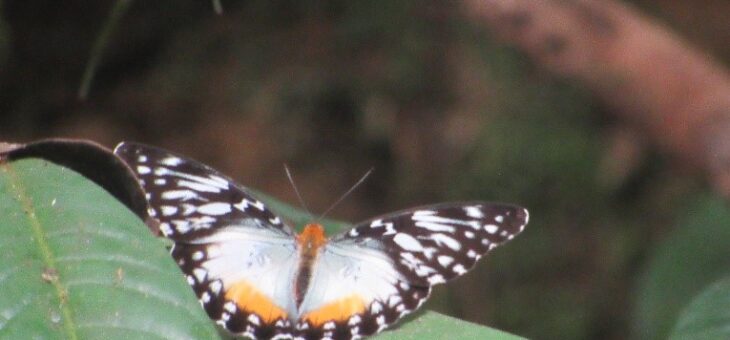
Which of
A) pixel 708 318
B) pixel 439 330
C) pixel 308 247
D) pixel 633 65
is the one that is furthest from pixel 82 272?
pixel 633 65

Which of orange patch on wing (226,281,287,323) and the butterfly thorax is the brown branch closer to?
the butterfly thorax

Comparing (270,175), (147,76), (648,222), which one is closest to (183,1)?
(147,76)

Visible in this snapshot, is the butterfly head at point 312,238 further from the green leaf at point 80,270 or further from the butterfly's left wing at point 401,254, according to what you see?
the green leaf at point 80,270

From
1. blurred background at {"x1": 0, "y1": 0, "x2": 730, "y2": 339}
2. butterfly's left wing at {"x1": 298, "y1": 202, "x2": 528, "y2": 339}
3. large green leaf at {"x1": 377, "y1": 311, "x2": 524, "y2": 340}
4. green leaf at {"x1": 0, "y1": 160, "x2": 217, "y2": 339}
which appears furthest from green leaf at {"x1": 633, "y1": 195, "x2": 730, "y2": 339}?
green leaf at {"x1": 0, "y1": 160, "x2": 217, "y2": 339}

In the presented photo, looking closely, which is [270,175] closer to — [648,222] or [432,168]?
[432,168]

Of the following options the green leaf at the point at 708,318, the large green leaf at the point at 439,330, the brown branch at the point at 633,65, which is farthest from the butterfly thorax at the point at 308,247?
the brown branch at the point at 633,65

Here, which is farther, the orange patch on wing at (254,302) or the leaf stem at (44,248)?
the orange patch on wing at (254,302)
